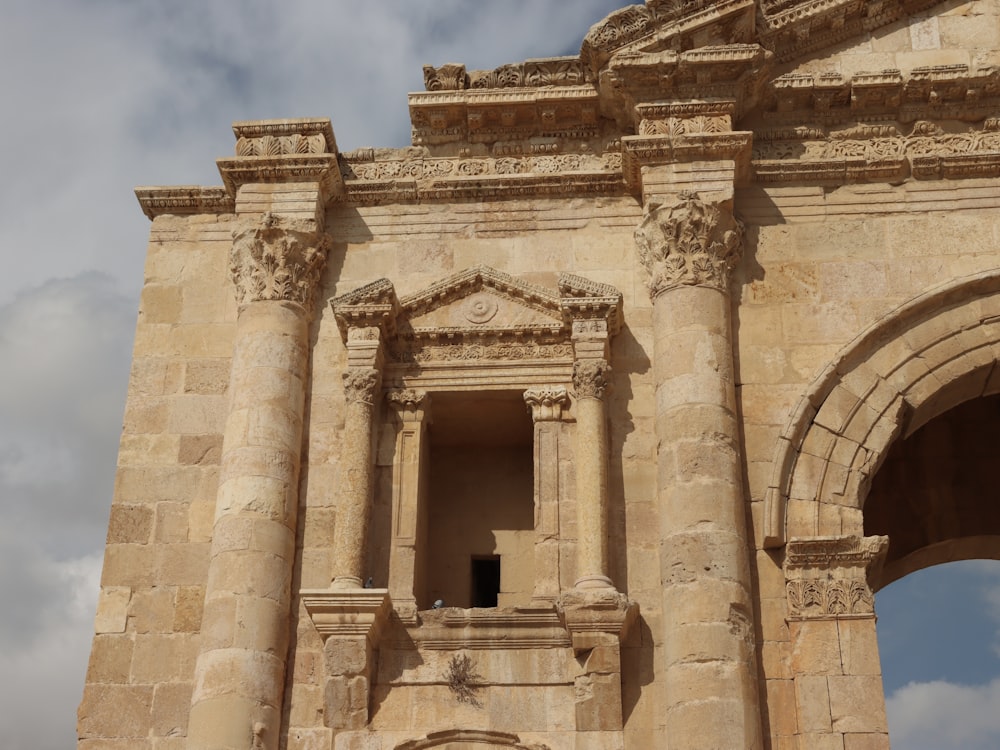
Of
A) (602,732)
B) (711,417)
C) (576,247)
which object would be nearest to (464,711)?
(602,732)

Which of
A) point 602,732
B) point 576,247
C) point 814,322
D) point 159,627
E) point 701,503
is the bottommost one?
point 602,732

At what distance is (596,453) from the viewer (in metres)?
13.1

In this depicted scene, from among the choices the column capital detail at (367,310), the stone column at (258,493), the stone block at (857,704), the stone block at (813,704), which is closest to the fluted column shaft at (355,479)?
the column capital detail at (367,310)

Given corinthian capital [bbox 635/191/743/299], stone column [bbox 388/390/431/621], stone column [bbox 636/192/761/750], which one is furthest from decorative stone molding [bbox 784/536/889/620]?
stone column [bbox 388/390/431/621]

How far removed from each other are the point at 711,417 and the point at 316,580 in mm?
3966

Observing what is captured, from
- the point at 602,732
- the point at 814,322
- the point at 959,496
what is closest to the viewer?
the point at 602,732

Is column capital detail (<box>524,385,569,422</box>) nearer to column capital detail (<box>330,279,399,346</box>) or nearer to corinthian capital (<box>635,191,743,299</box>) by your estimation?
corinthian capital (<box>635,191,743,299</box>)

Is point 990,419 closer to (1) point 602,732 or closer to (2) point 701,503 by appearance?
(2) point 701,503

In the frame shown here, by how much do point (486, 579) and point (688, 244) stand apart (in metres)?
3.92

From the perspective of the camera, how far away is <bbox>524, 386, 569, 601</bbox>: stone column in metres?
12.9

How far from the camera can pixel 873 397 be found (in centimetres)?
1347

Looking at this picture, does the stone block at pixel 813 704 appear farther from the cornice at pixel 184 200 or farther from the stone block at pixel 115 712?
the cornice at pixel 184 200

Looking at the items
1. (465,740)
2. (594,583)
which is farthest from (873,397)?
(465,740)

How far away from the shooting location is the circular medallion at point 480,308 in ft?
46.4
